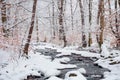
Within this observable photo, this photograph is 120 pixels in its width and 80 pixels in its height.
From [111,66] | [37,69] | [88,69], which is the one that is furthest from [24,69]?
[111,66]

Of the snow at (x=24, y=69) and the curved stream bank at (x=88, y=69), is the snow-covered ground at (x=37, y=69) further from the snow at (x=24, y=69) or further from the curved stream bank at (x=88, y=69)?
the curved stream bank at (x=88, y=69)

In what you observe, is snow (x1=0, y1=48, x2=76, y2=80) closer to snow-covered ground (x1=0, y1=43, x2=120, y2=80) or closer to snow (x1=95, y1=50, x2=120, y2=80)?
snow-covered ground (x1=0, y1=43, x2=120, y2=80)

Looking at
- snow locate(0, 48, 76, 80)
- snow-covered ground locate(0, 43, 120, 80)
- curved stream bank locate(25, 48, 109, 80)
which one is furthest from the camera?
curved stream bank locate(25, 48, 109, 80)

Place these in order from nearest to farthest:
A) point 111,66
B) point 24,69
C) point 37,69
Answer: point 24,69, point 37,69, point 111,66

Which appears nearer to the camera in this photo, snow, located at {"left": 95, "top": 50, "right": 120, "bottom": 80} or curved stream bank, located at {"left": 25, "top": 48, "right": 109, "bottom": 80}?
snow, located at {"left": 95, "top": 50, "right": 120, "bottom": 80}

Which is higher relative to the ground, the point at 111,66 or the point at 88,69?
the point at 111,66

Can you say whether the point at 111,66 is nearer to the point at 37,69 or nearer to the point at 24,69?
the point at 37,69

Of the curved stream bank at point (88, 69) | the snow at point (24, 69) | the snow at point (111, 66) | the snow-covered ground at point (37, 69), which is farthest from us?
the curved stream bank at point (88, 69)

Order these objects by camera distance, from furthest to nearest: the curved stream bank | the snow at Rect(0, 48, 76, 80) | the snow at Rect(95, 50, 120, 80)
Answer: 1. the curved stream bank
2. the snow at Rect(95, 50, 120, 80)
3. the snow at Rect(0, 48, 76, 80)

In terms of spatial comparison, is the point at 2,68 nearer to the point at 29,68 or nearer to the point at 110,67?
the point at 29,68

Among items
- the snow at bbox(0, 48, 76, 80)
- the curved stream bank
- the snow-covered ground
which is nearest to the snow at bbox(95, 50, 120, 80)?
the snow-covered ground

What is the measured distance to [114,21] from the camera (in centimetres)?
2066

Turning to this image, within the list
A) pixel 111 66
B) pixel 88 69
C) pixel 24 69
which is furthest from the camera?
pixel 111 66

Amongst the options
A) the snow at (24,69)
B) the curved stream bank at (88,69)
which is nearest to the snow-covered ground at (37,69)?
the snow at (24,69)
